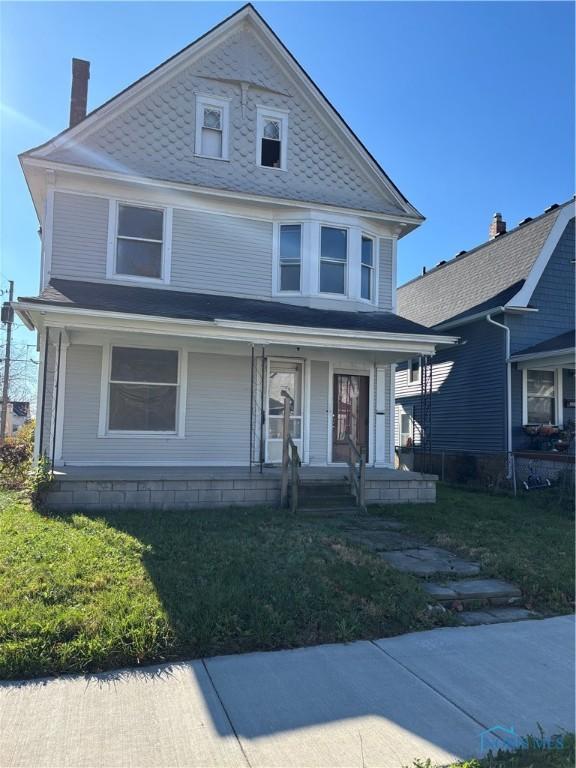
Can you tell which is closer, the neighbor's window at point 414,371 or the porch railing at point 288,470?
the porch railing at point 288,470

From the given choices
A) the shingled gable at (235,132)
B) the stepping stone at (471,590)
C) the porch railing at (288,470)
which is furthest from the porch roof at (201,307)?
the stepping stone at (471,590)

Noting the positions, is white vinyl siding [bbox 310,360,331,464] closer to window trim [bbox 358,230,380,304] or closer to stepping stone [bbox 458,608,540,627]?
window trim [bbox 358,230,380,304]

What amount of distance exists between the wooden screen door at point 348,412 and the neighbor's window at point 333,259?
188cm

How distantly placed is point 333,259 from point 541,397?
639 cm

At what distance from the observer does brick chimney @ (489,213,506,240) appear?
18.6 metres

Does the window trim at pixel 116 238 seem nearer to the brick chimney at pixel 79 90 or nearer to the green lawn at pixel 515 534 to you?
the brick chimney at pixel 79 90

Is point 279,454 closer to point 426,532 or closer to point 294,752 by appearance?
point 426,532

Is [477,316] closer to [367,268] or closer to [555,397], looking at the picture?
[555,397]

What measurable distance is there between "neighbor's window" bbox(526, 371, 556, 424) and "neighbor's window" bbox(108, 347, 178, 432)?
339 inches

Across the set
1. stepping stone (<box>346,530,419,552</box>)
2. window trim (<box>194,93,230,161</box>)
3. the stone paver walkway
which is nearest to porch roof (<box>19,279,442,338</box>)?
window trim (<box>194,93,230,161</box>)

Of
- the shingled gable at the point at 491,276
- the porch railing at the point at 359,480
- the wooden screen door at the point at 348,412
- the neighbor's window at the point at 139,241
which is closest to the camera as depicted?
the porch railing at the point at 359,480

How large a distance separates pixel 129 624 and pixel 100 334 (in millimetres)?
6815

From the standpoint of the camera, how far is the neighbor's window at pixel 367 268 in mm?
12297

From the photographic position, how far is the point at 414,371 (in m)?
18.1
